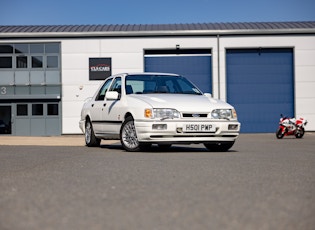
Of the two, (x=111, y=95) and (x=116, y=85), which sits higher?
(x=116, y=85)

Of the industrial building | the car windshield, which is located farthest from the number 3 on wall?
the car windshield

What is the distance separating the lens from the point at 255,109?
115 feet

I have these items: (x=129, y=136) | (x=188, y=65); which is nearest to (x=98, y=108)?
(x=129, y=136)

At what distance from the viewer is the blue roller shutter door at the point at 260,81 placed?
35.1 meters

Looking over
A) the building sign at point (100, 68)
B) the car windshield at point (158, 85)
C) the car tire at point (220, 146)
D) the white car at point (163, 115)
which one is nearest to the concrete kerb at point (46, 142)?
the white car at point (163, 115)

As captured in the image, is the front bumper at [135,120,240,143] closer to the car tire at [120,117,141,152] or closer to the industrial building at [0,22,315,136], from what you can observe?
the car tire at [120,117,141,152]

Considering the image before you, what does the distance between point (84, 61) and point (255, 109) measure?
31.7 feet

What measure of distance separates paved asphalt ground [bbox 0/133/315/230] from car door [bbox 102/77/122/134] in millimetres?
3980

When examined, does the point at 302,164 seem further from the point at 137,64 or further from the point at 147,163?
the point at 137,64

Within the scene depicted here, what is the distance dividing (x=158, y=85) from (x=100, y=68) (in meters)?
22.5

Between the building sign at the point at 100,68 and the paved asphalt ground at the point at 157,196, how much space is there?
26.6m

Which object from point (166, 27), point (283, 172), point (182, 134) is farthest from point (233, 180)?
point (166, 27)

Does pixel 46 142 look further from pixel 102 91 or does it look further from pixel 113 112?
pixel 113 112

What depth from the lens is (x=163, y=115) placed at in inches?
455
